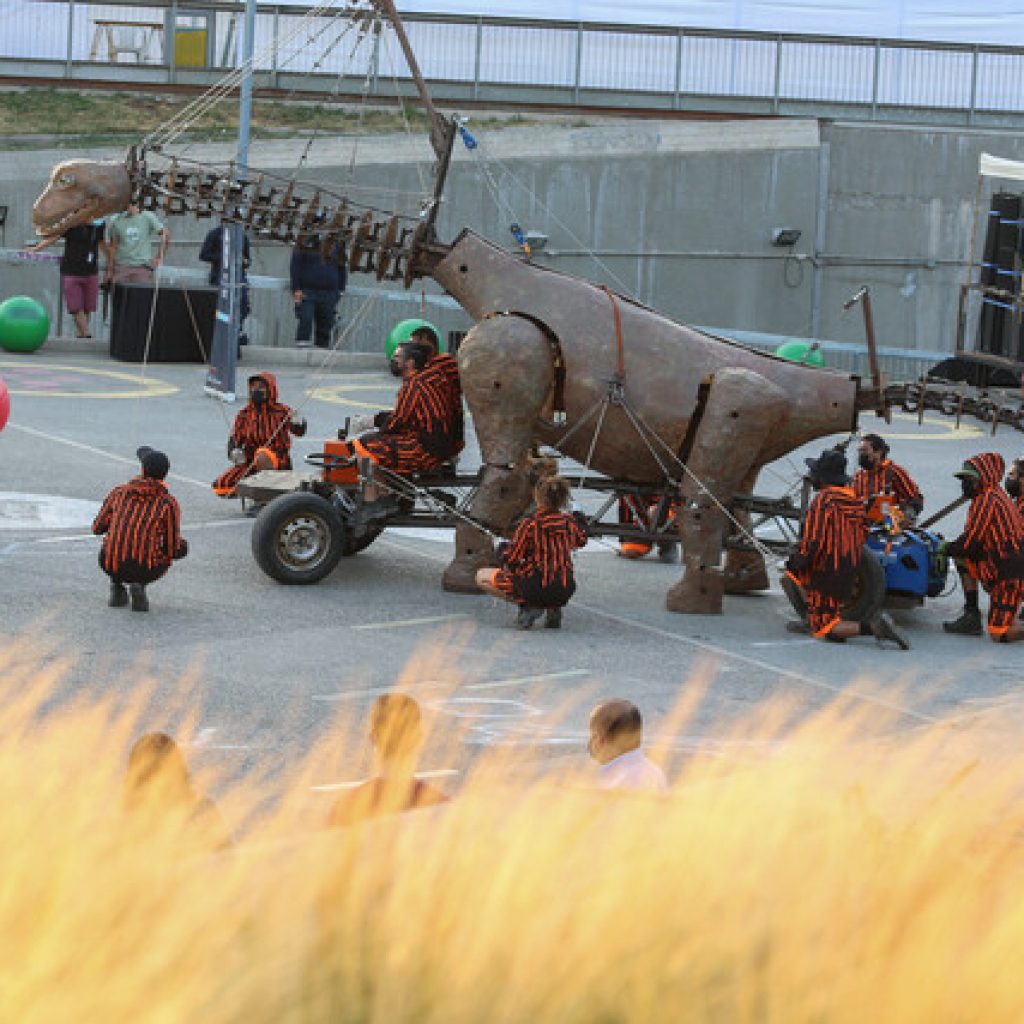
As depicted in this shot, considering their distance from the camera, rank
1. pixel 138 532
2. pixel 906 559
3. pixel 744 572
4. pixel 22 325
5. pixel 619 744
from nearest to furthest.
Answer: pixel 619 744 → pixel 138 532 → pixel 906 559 → pixel 744 572 → pixel 22 325

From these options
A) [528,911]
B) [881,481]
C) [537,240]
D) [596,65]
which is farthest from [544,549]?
Result: [596,65]

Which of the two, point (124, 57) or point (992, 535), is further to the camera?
point (124, 57)

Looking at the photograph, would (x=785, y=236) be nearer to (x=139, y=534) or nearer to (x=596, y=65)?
(x=596, y=65)

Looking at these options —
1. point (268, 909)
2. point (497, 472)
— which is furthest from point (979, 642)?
point (268, 909)

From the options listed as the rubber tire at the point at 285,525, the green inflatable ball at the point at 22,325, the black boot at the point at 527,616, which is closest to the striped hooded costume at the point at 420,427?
the rubber tire at the point at 285,525

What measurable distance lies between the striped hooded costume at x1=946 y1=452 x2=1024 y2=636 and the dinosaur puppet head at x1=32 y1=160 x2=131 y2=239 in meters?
6.44

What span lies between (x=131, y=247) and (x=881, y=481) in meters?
15.8

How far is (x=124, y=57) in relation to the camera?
3584cm

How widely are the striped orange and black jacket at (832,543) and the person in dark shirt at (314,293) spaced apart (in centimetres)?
1597

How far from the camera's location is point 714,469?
14547 millimetres

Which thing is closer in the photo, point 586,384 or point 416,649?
point 416,649

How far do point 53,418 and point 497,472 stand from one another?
8.95 meters

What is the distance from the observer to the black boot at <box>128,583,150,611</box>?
13328mm

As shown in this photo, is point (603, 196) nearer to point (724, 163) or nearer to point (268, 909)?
point (724, 163)
